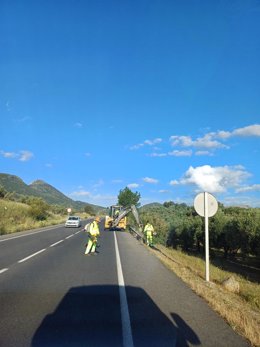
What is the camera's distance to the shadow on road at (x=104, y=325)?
19.6ft

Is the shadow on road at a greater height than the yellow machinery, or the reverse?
the yellow machinery

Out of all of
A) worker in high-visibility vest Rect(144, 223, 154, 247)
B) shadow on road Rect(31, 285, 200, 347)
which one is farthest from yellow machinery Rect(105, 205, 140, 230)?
shadow on road Rect(31, 285, 200, 347)

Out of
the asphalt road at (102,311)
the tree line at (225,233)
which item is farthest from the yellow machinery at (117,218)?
the asphalt road at (102,311)

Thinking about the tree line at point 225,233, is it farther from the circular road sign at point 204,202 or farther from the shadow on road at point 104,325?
the shadow on road at point 104,325

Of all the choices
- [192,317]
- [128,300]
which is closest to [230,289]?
[128,300]

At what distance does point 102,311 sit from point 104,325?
1017mm

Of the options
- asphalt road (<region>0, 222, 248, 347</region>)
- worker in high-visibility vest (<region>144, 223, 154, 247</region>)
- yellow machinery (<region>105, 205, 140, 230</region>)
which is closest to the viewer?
asphalt road (<region>0, 222, 248, 347</region>)

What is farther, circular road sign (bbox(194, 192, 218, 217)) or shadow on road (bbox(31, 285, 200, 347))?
circular road sign (bbox(194, 192, 218, 217))

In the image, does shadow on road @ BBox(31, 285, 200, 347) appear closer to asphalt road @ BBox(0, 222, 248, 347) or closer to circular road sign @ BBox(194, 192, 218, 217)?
asphalt road @ BBox(0, 222, 248, 347)

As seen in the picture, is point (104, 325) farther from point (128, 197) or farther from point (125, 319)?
point (128, 197)

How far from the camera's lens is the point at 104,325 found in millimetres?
6953

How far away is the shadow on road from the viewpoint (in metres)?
5.98

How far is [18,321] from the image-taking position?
273 inches

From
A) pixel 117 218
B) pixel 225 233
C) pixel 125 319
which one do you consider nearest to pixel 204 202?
pixel 125 319
